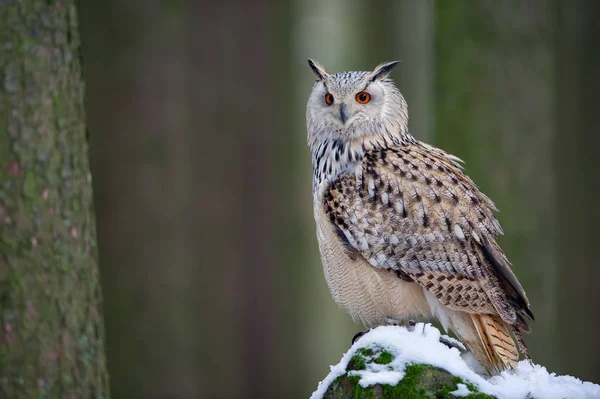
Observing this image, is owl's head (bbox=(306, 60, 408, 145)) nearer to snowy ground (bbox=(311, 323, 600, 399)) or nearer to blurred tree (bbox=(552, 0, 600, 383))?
snowy ground (bbox=(311, 323, 600, 399))

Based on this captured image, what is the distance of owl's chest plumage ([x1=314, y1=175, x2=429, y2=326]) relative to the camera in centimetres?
289

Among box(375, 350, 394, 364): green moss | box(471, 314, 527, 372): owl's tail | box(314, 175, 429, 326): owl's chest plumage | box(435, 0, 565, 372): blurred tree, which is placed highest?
box(435, 0, 565, 372): blurred tree

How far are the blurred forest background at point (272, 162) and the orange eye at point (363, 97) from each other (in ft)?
3.90

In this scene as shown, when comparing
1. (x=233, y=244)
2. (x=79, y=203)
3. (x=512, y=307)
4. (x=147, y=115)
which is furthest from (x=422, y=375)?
(x=147, y=115)

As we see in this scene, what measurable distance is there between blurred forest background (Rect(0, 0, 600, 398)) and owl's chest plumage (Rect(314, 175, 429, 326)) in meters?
1.31

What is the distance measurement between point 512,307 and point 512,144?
1.64 metres

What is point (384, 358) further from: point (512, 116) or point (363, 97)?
point (512, 116)

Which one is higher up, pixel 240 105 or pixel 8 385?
pixel 240 105

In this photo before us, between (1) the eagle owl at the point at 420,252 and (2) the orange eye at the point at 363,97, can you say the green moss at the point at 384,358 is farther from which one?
(2) the orange eye at the point at 363,97

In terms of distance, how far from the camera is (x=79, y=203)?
2549mm

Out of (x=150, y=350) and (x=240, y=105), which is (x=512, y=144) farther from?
(x=150, y=350)

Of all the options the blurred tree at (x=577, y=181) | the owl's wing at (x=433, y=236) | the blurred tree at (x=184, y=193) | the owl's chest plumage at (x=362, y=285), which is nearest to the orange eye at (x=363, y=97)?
the owl's wing at (x=433, y=236)

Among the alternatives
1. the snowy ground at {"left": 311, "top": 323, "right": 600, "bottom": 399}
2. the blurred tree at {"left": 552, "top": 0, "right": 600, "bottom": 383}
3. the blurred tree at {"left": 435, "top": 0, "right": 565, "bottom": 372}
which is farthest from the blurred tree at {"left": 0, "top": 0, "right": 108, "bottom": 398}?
the blurred tree at {"left": 552, "top": 0, "right": 600, "bottom": 383}

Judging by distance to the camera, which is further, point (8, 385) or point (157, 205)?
point (157, 205)
